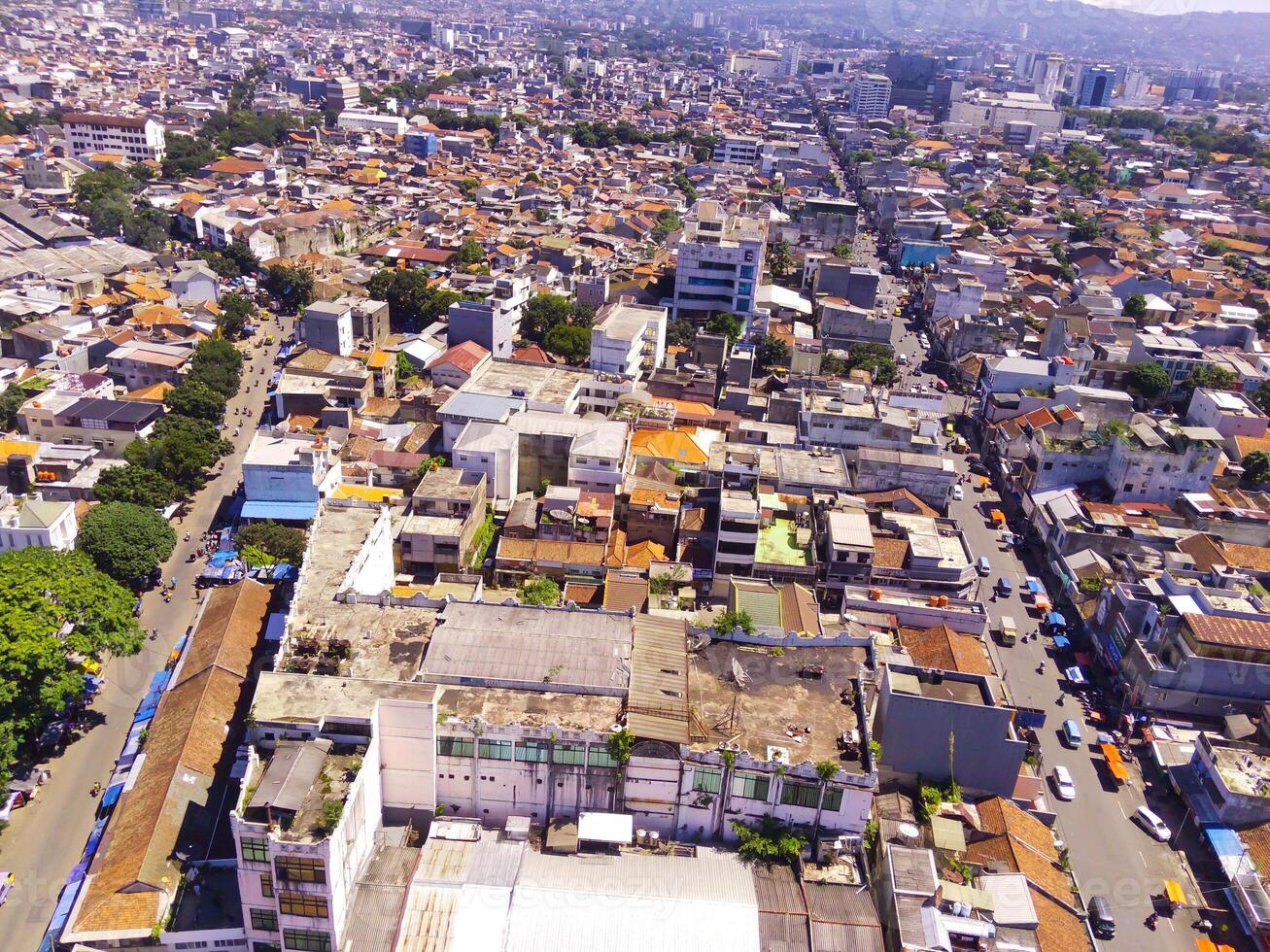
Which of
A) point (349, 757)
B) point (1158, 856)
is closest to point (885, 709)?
point (1158, 856)

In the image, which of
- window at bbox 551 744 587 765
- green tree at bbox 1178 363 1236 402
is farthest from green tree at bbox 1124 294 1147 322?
window at bbox 551 744 587 765

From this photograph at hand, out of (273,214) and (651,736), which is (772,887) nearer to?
(651,736)

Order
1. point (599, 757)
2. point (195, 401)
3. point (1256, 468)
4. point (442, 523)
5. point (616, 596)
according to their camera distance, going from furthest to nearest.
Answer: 1. point (195, 401)
2. point (1256, 468)
3. point (442, 523)
4. point (616, 596)
5. point (599, 757)

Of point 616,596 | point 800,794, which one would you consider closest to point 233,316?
point 616,596

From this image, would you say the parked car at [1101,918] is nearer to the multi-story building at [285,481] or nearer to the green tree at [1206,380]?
the multi-story building at [285,481]

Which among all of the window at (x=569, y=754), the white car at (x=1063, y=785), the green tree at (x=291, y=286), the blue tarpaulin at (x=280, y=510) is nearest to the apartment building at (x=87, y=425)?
the blue tarpaulin at (x=280, y=510)

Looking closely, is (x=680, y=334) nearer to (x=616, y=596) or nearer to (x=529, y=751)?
(x=616, y=596)
